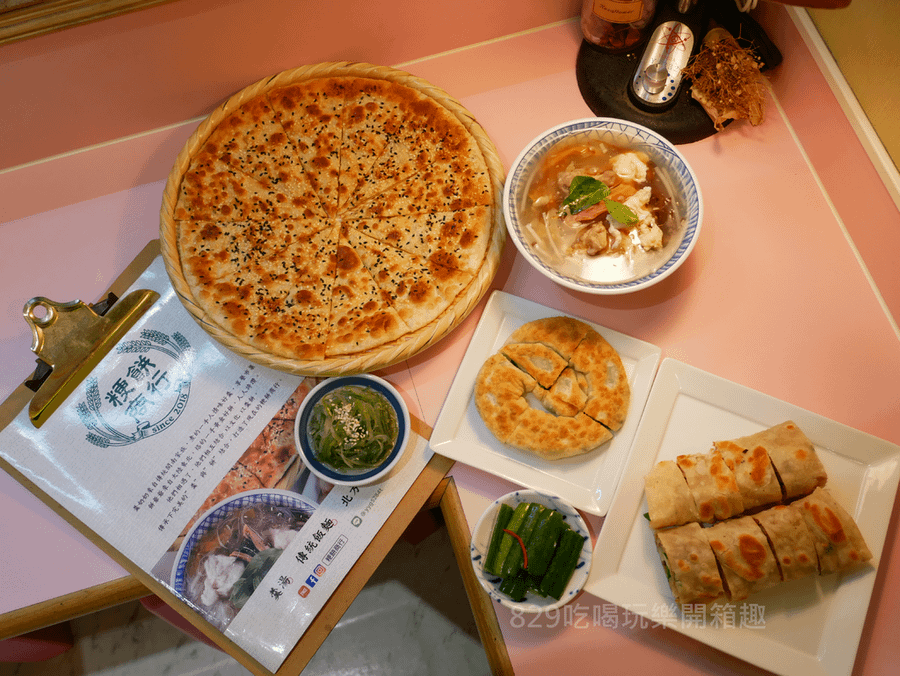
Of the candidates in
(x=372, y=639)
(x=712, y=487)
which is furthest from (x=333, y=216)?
(x=372, y=639)

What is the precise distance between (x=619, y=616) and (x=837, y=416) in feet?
3.57

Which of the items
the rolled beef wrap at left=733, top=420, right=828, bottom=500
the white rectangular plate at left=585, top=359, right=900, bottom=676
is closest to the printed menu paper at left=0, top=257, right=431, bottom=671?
the white rectangular plate at left=585, top=359, right=900, bottom=676

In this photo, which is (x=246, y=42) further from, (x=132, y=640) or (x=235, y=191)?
(x=132, y=640)

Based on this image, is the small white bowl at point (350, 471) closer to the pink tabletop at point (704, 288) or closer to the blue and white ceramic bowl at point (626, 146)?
the pink tabletop at point (704, 288)

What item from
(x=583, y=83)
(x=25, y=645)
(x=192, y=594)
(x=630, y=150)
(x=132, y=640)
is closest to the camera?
(x=192, y=594)

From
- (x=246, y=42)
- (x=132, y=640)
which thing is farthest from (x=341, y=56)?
(x=132, y=640)

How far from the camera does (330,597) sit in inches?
79.8

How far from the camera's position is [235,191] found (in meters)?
2.28

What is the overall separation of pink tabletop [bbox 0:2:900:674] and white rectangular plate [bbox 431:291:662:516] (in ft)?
0.39

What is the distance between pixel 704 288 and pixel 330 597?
5.95 ft

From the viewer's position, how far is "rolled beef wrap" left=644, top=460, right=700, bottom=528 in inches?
76.9

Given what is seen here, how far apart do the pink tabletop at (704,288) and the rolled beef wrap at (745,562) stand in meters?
0.28

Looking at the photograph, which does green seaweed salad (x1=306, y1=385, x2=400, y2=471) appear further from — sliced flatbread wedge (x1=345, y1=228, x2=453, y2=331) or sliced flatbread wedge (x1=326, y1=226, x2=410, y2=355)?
sliced flatbread wedge (x1=345, y1=228, x2=453, y2=331)

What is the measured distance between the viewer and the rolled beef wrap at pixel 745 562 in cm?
190
